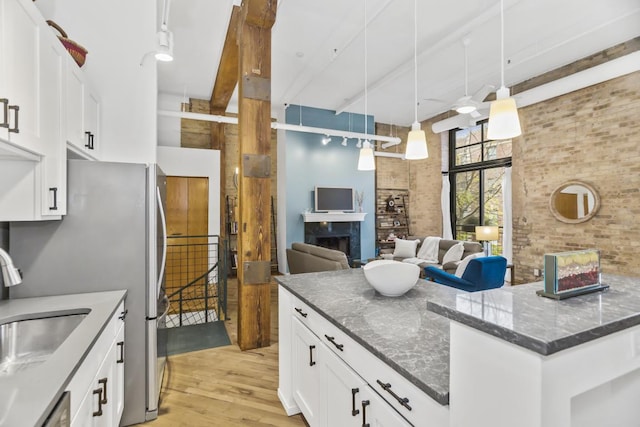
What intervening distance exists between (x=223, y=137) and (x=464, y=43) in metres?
4.72

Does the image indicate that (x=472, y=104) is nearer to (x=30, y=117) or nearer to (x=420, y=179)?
(x=30, y=117)

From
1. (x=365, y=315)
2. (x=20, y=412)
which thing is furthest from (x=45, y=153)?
(x=365, y=315)

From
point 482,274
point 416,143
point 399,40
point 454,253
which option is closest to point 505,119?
point 416,143

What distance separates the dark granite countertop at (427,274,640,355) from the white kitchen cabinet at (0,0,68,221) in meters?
1.68

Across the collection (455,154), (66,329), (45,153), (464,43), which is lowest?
(66,329)

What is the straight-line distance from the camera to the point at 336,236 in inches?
288

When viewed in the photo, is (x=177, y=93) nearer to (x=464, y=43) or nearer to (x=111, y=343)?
(x=464, y=43)

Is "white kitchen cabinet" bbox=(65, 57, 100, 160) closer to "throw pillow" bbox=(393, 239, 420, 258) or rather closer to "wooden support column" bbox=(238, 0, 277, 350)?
"wooden support column" bbox=(238, 0, 277, 350)

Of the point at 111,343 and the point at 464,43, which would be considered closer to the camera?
the point at 111,343

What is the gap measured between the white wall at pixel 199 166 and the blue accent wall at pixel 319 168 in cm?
149

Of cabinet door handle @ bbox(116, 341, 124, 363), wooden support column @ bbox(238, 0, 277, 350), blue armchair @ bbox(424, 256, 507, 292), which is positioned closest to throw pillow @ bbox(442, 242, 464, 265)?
blue armchair @ bbox(424, 256, 507, 292)

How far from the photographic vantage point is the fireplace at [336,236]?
705cm

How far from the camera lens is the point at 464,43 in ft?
Result: 13.8

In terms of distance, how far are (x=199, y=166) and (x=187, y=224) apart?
1.15m
